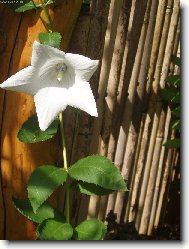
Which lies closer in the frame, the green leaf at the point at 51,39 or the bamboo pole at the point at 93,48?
the green leaf at the point at 51,39

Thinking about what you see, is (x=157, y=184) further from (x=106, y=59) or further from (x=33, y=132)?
(x=33, y=132)

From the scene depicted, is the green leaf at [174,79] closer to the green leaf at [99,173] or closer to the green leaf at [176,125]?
the green leaf at [176,125]

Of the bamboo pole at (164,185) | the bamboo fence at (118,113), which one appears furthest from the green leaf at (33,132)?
the bamboo pole at (164,185)

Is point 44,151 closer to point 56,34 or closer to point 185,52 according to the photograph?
point 56,34

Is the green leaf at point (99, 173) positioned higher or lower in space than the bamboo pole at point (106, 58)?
lower

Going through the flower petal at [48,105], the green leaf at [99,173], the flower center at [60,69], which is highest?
the flower center at [60,69]

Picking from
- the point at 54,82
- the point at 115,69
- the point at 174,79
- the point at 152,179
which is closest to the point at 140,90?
the point at 174,79

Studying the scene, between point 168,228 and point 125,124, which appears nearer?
point 125,124

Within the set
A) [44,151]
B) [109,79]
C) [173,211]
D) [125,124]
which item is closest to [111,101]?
[109,79]
